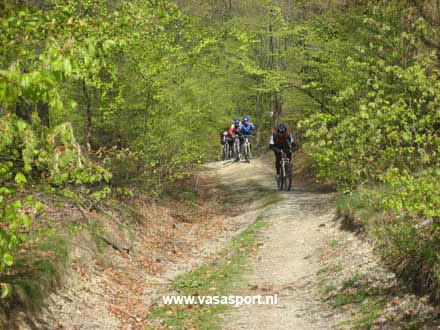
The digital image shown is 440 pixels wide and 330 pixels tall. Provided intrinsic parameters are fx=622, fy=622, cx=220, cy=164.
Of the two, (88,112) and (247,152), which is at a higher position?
(88,112)

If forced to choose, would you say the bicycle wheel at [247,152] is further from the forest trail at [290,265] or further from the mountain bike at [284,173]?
the forest trail at [290,265]

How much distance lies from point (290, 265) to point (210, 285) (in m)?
1.99

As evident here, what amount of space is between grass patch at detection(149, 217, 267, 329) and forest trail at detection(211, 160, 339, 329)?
247mm

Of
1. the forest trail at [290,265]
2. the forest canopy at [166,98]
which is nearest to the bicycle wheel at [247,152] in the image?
the forest canopy at [166,98]

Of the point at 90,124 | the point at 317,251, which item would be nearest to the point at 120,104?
the point at 90,124

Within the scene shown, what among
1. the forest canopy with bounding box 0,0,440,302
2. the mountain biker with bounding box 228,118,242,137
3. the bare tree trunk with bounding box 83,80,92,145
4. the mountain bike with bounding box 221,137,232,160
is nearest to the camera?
the forest canopy with bounding box 0,0,440,302

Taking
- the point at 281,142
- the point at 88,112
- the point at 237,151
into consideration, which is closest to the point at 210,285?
the point at 88,112

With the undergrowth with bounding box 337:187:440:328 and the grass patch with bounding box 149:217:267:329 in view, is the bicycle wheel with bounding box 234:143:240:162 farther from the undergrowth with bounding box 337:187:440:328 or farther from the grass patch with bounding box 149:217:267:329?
the undergrowth with bounding box 337:187:440:328

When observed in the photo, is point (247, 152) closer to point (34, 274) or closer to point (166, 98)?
point (166, 98)

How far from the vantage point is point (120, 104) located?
15.1 m

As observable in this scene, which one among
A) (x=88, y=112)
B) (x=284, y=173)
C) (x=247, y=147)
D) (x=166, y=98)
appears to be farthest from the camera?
(x=247, y=147)

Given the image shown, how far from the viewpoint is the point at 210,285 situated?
11336 mm

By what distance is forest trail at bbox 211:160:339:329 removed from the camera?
9181mm

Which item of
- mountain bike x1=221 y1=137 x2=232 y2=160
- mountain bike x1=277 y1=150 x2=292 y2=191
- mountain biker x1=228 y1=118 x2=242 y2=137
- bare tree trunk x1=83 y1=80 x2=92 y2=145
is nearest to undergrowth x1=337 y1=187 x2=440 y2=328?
bare tree trunk x1=83 y1=80 x2=92 y2=145
